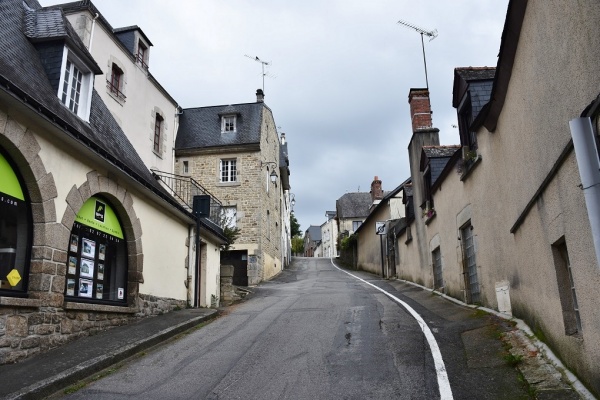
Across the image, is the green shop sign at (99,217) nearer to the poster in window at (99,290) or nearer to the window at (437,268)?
the poster in window at (99,290)

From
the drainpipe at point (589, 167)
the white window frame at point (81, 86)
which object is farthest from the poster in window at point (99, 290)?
the drainpipe at point (589, 167)

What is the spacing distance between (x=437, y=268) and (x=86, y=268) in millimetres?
10039

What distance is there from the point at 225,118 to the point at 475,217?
60.7 feet

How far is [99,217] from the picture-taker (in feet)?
28.8

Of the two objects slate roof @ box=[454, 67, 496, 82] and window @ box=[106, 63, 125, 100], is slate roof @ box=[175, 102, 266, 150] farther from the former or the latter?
slate roof @ box=[454, 67, 496, 82]

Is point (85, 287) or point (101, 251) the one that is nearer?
point (85, 287)

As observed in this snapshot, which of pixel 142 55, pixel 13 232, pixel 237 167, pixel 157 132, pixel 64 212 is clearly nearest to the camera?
pixel 13 232

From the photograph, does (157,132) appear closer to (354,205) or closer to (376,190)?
(376,190)

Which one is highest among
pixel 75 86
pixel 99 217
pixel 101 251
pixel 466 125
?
pixel 75 86

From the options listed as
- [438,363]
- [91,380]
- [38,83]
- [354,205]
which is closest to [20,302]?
[91,380]

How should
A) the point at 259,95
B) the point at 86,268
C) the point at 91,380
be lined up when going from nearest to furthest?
the point at 91,380 → the point at 86,268 → the point at 259,95

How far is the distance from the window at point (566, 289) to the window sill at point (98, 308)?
6625 mm

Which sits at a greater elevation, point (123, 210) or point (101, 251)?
point (123, 210)

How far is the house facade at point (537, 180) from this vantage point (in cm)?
429
